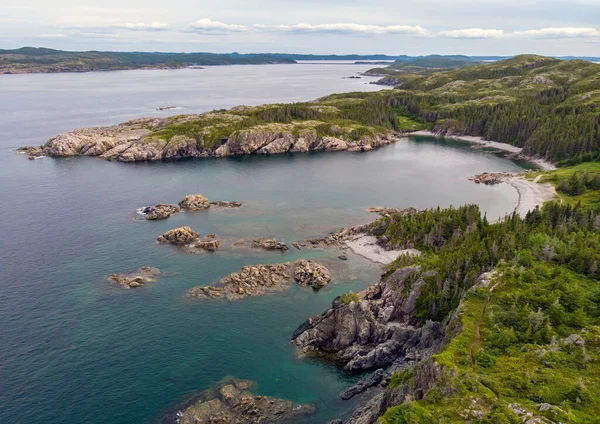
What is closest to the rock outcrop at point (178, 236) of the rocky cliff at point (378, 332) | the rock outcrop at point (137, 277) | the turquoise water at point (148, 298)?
the turquoise water at point (148, 298)

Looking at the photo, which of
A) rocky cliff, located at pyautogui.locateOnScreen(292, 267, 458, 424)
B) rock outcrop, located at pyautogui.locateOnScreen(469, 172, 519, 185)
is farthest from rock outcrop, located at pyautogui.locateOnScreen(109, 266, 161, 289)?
rock outcrop, located at pyautogui.locateOnScreen(469, 172, 519, 185)

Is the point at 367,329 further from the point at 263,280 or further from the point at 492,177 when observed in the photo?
the point at 492,177

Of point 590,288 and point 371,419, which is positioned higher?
point 590,288

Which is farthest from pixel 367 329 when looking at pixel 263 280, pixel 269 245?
pixel 269 245

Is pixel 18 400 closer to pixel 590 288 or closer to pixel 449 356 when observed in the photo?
pixel 449 356

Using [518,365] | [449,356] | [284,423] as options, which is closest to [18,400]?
[284,423]

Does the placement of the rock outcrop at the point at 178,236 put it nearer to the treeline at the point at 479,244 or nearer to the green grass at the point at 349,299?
the green grass at the point at 349,299
